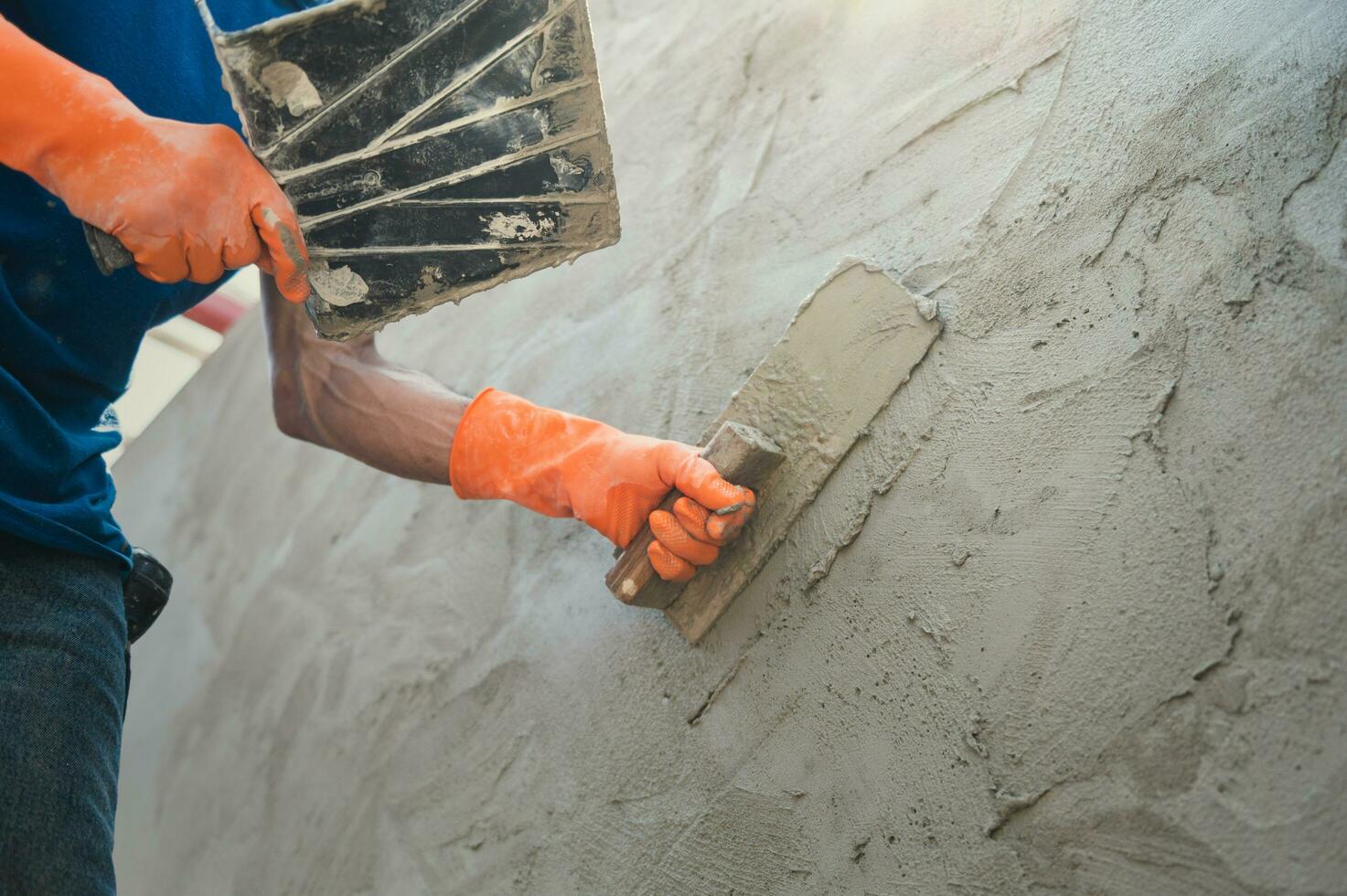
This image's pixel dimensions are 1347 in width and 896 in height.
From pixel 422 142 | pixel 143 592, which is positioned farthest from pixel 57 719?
pixel 422 142

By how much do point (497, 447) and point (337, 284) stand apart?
0.36 metres

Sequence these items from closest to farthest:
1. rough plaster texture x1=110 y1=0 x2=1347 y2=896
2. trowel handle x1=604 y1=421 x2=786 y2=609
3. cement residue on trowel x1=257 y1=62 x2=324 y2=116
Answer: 1. rough plaster texture x1=110 y1=0 x2=1347 y2=896
2. cement residue on trowel x1=257 y1=62 x2=324 y2=116
3. trowel handle x1=604 y1=421 x2=786 y2=609

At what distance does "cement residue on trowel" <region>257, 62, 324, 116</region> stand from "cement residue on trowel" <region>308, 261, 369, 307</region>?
22 centimetres

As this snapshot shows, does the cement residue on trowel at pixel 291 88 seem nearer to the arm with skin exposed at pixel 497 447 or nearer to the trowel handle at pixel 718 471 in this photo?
the arm with skin exposed at pixel 497 447

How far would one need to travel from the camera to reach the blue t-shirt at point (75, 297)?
142 cm

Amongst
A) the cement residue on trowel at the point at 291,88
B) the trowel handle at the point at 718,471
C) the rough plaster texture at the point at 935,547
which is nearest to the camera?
the rough plaster texture at the point at 935,547

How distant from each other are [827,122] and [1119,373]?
32.0 inches

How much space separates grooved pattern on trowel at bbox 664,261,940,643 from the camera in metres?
1.36

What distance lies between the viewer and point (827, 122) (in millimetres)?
1731

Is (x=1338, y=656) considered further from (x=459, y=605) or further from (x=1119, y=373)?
(x=459, y=605)

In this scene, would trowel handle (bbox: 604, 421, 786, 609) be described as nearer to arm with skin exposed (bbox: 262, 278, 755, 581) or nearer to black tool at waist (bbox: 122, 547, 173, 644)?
arm with skin exposed (bbox: 262, 278, 755, 581)

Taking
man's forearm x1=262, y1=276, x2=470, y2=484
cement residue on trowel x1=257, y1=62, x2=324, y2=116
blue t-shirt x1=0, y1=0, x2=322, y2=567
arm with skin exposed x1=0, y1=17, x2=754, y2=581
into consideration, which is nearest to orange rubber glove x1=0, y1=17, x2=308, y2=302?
arm with skin exposed x1=0, y1=17, x2=754, y2=581

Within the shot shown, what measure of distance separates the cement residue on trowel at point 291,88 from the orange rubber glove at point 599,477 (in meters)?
0.54

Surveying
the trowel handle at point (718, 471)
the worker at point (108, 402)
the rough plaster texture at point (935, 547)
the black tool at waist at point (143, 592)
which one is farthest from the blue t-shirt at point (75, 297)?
the trowel handle at point (718, 471)
